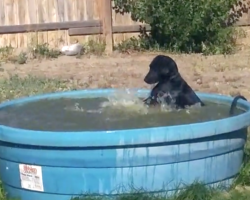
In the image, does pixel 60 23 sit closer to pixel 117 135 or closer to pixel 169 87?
pixel 169 87

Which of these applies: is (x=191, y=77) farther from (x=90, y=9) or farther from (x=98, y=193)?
(x=98, y=193)

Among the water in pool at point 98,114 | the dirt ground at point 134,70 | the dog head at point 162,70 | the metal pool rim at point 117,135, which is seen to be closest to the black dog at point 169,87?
the dog head at point 162,70

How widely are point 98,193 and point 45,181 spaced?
0.38 meters

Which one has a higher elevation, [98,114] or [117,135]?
[117,135]

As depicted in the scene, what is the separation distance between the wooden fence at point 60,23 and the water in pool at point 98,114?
21.1 ft

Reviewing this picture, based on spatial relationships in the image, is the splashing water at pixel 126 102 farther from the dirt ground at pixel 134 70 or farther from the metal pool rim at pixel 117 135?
the dirt ground at pixel 134 70

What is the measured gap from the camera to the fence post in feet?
42.8

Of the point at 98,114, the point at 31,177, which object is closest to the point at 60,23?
the point at 98,114

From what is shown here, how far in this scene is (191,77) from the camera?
34.0 feet

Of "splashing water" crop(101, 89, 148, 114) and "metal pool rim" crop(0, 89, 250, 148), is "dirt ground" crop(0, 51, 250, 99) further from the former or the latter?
"metal pool rim" crop(0, 89, 250, 148)

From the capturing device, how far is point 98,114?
6.14 metres

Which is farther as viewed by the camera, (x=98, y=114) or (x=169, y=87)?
(x=169, y=87)

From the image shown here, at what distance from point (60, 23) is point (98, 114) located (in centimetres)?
725

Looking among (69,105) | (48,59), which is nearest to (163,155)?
(69,105)
